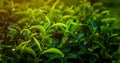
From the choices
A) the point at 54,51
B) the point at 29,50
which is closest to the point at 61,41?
the point at 54,51

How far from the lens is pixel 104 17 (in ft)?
11.8

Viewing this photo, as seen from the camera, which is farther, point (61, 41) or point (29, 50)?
point (61, 41)

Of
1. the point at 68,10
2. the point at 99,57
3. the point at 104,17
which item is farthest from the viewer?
the point at 68,10

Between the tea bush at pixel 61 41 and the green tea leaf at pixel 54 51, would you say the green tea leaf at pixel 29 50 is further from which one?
the green tea leaf at pixel 54 51

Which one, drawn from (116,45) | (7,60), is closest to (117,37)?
(116,45)

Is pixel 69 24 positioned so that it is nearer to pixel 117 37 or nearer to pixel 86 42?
pixel 86 42

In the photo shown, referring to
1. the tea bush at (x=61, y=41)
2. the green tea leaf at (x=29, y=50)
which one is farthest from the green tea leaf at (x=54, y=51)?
the green tea leaf at (x=29, y=50)

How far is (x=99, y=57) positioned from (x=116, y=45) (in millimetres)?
293

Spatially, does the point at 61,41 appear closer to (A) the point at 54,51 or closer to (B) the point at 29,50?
(A) the point at 54,51

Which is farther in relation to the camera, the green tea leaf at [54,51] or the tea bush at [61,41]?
the tea bush at [61,41]

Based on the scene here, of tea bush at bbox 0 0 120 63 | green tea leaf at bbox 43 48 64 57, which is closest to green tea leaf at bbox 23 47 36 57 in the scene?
tea bush at bbox 0 0 120 63

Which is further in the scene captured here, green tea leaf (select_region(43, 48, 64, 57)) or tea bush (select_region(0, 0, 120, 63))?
tea bush (select_region(0, 0, 120, 63))

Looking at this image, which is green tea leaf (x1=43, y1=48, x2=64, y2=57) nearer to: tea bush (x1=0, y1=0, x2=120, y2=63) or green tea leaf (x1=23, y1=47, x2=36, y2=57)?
tea bush (x1=0, y1=0, x2=120, y2=63)

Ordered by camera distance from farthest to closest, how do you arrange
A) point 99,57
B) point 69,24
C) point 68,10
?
point 68,10
point 69,24
point 99,57
